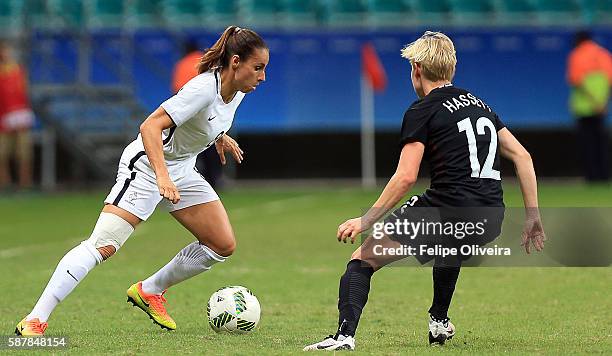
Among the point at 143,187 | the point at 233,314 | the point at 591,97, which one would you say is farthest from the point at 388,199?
the point at 591,97

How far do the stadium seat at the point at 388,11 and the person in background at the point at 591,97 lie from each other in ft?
14.5

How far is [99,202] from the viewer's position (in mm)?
20688

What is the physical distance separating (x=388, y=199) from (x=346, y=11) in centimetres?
2061

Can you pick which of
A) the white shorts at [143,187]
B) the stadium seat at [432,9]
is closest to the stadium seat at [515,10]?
the stadium seat at [432,9]

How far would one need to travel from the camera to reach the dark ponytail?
7.09m

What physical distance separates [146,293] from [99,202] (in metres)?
13.1

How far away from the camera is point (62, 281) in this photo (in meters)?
6.93

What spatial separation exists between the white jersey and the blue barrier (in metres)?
18.2

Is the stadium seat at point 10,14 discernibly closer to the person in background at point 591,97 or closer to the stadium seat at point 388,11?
the stadium seat at point 388,11

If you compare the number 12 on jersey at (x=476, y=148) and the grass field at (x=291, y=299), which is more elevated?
the number 12 on jersey at (x=476, y=148)

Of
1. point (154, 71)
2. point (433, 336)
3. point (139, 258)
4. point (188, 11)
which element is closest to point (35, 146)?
point (154, 71)

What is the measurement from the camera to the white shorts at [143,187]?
7246 millimetres

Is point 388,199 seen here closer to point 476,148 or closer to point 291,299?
point 476,148

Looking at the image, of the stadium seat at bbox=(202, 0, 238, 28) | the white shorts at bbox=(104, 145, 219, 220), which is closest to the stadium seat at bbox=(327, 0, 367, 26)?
the stadium seat at bbox=(202, 0, 238, 28)
